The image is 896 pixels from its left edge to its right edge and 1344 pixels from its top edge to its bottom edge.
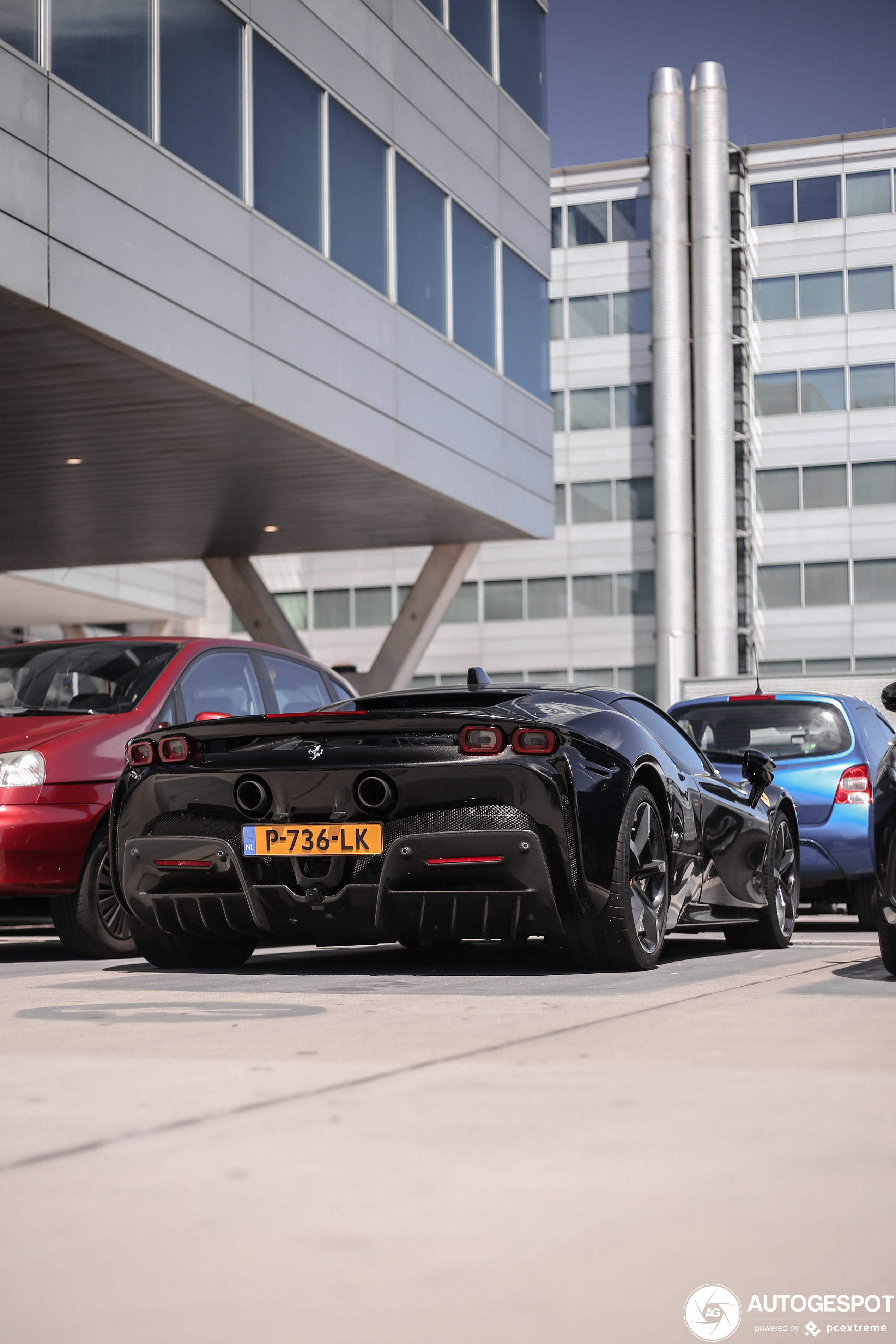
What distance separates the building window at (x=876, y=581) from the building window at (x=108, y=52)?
4245 cm

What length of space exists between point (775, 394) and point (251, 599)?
35011 mm

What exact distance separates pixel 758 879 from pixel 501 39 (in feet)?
62.1

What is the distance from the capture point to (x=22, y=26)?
42.4ft

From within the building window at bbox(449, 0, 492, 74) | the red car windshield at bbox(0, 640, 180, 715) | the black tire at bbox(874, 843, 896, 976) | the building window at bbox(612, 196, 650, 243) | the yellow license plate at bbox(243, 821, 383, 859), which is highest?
the building window at bbox(612, 196, 650, 243)

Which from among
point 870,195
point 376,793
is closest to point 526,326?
point 376,793

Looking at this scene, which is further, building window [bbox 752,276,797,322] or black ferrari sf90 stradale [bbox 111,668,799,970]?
building window [bbox 752,276,797,322]

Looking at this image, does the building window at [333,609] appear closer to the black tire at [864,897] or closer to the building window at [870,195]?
the building window at [870,195]

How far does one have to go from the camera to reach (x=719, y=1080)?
3.36 m

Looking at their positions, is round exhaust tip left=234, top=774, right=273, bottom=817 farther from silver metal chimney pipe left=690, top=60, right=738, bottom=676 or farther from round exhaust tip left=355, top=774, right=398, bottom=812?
silver metal chimney pipe left=690, top=60, right=738, bottom=676

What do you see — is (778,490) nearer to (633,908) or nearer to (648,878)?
(648,878)

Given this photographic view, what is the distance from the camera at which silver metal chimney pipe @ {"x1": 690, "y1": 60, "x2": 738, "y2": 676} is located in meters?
53.4

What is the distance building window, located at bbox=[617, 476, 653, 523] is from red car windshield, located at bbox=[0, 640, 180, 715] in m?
49.0

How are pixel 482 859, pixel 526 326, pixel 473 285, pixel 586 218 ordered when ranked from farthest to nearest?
pixel 586 218 < pixel 526 326 < pixel 473 285 < pixel 482 859

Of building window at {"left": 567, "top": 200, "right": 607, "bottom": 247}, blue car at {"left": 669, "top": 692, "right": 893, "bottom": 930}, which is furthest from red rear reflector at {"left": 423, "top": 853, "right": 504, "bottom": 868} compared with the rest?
building window at {"left": 567, "top": 200, "right": 607, "bottom": 247}
